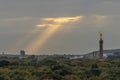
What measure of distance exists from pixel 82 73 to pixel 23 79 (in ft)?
61.7

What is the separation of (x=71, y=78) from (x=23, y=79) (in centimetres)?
786

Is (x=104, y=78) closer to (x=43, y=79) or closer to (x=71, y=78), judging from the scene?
(x=71, y=78)

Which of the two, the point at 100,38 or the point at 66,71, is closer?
the point at 66,71

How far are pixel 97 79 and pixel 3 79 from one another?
14375 mm

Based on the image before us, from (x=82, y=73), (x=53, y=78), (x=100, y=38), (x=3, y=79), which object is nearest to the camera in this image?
(x=3, y=79)

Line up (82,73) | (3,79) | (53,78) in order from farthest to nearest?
(82,73) → (53,78) → (3,79)

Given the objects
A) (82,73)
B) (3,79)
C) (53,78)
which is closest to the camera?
(3,79)

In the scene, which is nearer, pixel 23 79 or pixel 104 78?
pixel 23 79

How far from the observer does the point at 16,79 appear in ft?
189

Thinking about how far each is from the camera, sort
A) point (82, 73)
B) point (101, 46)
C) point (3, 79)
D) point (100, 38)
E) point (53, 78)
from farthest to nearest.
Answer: point (100, 38)
point (101, 46)
point (82, 73)
point (53, 78)
point (3, 79)

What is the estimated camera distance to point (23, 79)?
5709 cm

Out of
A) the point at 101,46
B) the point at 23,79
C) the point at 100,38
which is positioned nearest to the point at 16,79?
the point at 23,79

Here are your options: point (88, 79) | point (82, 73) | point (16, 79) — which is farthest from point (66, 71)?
point (16, 79)

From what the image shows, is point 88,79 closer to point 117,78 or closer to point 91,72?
point 117,78
